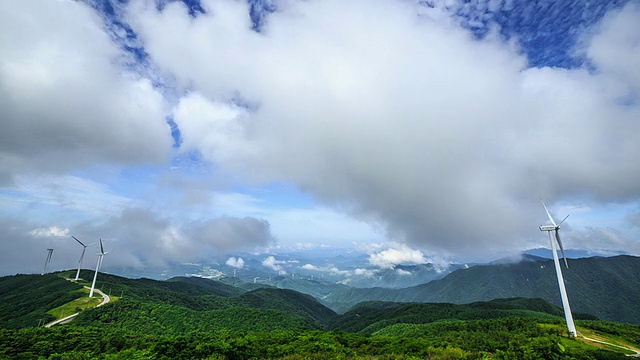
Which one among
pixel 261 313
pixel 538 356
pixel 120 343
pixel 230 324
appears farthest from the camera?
pixel 261 313

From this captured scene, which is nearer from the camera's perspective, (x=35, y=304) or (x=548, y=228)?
(x=548, y=228)

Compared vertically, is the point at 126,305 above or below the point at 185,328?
above

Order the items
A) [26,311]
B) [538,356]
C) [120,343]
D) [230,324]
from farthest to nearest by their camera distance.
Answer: [230,324], [26,311], [120,343], [538,356]

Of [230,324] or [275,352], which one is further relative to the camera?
[230,324]

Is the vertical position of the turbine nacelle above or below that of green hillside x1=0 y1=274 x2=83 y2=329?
above

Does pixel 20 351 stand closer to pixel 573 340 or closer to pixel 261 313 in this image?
pixel 573 340

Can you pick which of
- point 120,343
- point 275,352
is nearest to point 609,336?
point 275,352

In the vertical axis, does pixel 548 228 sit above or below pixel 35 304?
above

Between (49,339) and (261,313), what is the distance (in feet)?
481

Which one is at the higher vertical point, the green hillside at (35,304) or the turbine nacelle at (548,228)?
the turbine nacelle at (548,228)

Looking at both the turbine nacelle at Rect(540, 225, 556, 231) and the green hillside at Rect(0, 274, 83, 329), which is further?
the green hillside at Rect(0, 274, 83, 329)

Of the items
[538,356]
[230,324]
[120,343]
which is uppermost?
[538,356]

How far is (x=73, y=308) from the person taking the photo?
145 metres

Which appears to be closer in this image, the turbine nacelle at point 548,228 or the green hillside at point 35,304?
the turbine nacelle at point 548,228
